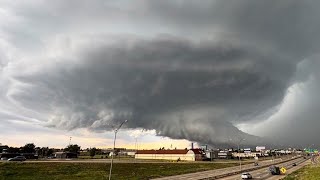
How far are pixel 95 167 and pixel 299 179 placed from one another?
6181 centimetres

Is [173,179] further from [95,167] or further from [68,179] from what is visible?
[95,167]

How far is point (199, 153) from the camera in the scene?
637 feet

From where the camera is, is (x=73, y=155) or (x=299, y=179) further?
(x=73, y=155)

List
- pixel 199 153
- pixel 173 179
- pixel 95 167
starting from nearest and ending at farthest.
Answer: pixel 173 179
pixel 95 167
pixel 199 153

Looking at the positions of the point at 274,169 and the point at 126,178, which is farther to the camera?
the point at 274,169

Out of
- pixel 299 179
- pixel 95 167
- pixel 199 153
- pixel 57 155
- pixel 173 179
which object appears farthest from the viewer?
pixel 199 153

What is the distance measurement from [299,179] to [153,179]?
1390 inches

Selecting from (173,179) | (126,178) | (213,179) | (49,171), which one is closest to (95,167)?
(49,171)

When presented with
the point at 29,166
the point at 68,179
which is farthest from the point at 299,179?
the point at 29,166

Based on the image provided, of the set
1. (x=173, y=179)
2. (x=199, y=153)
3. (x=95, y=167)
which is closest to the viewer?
(x=173, y=179)

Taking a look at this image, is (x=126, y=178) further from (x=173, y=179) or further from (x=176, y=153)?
(x=176, y=153)

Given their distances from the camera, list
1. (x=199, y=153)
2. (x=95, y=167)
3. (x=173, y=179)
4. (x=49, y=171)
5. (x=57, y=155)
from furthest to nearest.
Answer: (x=199, y=153) < (x=57, y=155) < (x=95, y=167) < (x=49, y=171) < (x=173, y=179)

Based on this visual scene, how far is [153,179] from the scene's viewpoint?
7494 centimetres

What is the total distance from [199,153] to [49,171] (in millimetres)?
125839
